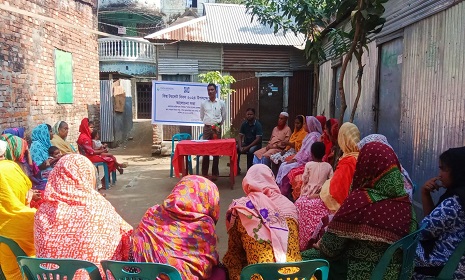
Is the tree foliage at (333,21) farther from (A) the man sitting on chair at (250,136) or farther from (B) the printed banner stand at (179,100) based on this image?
(B) the printed banner stand at (179,100)

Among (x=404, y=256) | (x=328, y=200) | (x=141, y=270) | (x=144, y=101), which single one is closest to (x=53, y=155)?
(x=328, y=200)

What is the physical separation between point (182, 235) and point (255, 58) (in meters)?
9.31

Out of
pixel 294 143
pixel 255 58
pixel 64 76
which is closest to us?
pixel 294 143

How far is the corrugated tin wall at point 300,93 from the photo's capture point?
36.3 ft

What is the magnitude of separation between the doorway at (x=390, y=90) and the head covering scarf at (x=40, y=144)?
473cm

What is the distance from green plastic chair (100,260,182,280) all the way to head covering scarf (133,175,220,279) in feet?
0.56

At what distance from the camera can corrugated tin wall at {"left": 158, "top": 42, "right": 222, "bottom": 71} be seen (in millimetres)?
10297

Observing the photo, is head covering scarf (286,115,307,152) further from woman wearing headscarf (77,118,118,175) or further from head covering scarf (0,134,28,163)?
head covering scarf (0,134,28,163)

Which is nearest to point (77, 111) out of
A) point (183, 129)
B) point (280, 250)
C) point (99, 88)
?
point (99, 88)

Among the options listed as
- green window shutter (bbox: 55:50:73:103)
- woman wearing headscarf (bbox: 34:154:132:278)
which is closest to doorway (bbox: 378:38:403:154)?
woman wearing headscarf (bbox: 34:154:132:278)

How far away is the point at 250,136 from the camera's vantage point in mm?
7551

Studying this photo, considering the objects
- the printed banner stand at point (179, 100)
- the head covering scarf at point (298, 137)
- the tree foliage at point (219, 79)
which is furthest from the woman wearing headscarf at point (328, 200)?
the tree foliage at point (219, 79)

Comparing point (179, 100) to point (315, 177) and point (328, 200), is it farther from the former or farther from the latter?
point (328, 200)

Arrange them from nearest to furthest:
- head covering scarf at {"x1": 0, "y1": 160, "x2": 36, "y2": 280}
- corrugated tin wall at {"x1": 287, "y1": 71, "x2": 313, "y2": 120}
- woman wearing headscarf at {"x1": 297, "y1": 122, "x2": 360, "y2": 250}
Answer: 1. head covering scarf at {"x1": 0, "y1": 160, "x2": 36, "y2": 280}
2. woman wearing headscarf at {"x1": 297, "y1": 122, "x2": 360, "y2": 250}
3. corrugated tin wall at {"x1": 287, "y1": 71, "x2": 313, "y2": 120}
